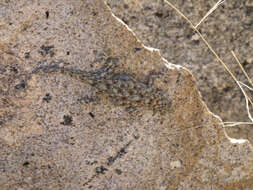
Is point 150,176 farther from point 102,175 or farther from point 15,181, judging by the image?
point 15,181

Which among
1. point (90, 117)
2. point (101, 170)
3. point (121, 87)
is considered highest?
point (121, 87)

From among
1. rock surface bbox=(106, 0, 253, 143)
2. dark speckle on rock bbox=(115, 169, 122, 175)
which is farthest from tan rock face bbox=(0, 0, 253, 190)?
rock surface bbox=(106, 0, 253, 143)

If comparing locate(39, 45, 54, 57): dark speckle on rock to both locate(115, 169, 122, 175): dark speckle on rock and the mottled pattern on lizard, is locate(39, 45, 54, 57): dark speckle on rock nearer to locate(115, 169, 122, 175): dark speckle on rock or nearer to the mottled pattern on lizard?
the mottled pattern on lizard

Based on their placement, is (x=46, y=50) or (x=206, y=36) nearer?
(x=46, y=50)

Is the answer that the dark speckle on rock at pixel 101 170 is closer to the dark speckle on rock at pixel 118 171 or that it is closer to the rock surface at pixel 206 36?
the dark speckle on rock at pixel 118 171

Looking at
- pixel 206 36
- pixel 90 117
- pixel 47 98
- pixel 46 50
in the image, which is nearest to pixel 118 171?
pixel 90 117

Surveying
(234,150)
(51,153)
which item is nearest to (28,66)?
(51,153)

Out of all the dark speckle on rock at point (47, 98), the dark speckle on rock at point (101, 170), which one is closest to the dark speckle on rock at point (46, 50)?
the dark speckle on rock at point (47, 98)

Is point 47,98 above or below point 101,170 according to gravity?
above

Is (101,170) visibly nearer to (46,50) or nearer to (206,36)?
(46,50)
